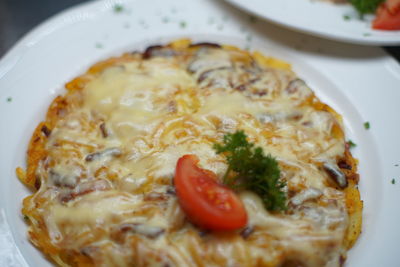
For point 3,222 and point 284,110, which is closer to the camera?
point 3,222

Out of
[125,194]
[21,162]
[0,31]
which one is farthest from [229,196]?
[0,31]

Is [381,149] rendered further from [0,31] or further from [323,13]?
[0,31]

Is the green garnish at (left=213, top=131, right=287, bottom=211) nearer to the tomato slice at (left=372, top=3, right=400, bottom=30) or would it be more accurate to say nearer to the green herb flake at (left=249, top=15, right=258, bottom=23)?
the green herb flake at (left=249, top=15, right=258, bottom=23)

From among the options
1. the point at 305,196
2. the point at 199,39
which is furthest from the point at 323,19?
the point at 305,196

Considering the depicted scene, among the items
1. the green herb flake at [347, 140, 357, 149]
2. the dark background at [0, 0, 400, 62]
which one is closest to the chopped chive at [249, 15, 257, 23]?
the green herb flake at [347, 140, 357, 149]

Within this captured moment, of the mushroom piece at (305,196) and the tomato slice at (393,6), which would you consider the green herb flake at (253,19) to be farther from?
the mushroom piece at (305,196)

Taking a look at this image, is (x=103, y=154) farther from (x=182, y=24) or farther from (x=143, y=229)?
(x=182, y=24)
